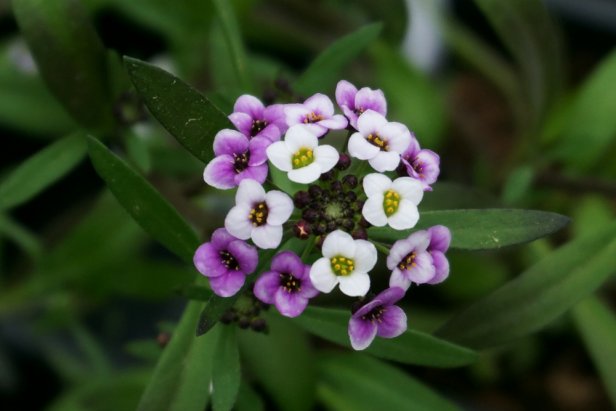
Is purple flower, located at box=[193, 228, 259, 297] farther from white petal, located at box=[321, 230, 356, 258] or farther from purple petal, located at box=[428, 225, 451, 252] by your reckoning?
purple petal, located at box=[428, 225, 451, 252]

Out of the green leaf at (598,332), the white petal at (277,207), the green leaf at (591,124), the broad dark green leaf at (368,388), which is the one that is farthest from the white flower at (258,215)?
the green leaf at (591,124)

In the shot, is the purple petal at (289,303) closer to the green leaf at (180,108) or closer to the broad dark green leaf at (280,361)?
the green leaf at (180,108)

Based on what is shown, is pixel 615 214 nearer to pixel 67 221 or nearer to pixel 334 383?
pixel 334 383

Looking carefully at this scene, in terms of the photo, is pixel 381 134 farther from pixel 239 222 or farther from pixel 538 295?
pixel 538 295

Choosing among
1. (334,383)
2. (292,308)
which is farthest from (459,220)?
(334,383)

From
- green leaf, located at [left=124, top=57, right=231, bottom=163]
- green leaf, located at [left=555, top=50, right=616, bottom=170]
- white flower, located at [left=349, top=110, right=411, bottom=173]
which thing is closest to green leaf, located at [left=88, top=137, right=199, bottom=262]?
green leaf, located at [left=124, top=57, right=231, bottom=163]
